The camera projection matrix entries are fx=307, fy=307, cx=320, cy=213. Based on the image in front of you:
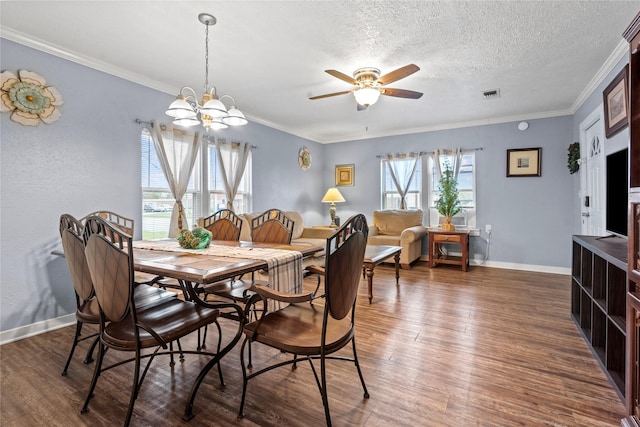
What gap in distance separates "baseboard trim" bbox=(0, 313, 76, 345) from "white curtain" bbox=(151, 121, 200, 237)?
4.22 ft

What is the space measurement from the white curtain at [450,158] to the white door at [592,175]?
1674mm

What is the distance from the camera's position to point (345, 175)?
22.1 ft

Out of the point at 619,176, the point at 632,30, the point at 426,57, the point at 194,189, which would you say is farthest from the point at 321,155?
the point at 632,30

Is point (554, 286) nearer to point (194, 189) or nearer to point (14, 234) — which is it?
point (194, 189)

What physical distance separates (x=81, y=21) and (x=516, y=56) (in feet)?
12.6

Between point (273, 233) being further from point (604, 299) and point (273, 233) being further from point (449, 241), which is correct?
point (449, 241)

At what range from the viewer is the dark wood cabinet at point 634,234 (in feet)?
4.58

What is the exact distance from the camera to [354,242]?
1508 mm

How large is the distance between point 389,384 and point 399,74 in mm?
2509

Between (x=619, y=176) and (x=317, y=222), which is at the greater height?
(x=619, y=176)

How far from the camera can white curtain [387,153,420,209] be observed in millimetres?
5922

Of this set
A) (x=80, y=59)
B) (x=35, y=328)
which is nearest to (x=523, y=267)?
(x=35, y=328)

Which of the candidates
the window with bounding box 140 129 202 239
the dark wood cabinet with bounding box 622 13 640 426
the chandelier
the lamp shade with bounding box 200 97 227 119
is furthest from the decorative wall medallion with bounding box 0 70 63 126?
the dark wood cabinet with bounding box 622 13 640 426

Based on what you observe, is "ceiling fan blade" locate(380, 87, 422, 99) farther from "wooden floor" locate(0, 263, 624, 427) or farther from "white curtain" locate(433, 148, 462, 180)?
"white curtain" locate(433, 148, 462, 180)
